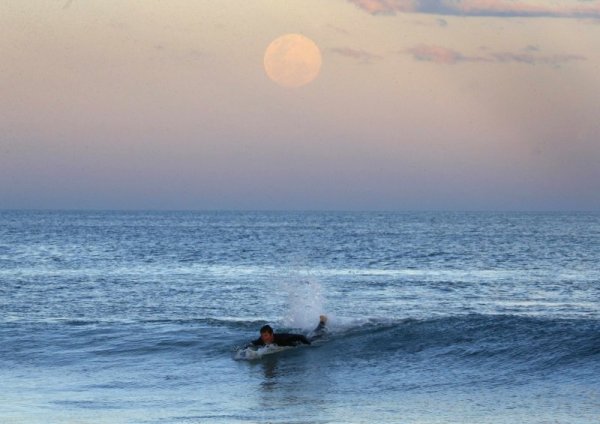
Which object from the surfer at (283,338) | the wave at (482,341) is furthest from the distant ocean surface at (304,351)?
the surfer at (283,338)

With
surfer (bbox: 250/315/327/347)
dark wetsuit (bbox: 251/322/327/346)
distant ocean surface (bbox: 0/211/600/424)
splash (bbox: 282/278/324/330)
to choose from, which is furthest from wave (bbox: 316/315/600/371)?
splash (bbox: 282/278/324/330)

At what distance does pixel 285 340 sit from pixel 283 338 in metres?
0.09

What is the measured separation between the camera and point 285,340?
24266mm

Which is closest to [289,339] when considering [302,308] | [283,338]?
[283,338]

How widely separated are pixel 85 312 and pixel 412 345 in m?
13.2

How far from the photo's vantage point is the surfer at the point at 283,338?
23.7m

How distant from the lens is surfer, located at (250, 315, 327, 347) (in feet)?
77.6

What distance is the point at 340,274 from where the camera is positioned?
170 feet

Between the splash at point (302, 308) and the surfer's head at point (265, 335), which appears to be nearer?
the surfer's head at point (265, 335)

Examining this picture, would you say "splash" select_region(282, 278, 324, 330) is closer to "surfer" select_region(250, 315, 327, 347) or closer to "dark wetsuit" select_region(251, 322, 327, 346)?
"surfer" select_region(250, 315, 327, 347)

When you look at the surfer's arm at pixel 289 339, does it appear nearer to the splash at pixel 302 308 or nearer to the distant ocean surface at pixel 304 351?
the distant ocean surface at pixel 304 351

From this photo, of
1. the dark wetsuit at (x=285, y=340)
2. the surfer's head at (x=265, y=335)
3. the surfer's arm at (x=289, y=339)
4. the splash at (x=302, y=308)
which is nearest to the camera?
the surfer's head at (x=265, y=335)

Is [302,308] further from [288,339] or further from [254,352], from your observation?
[254,352]

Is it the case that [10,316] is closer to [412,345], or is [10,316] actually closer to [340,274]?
[412,345]
